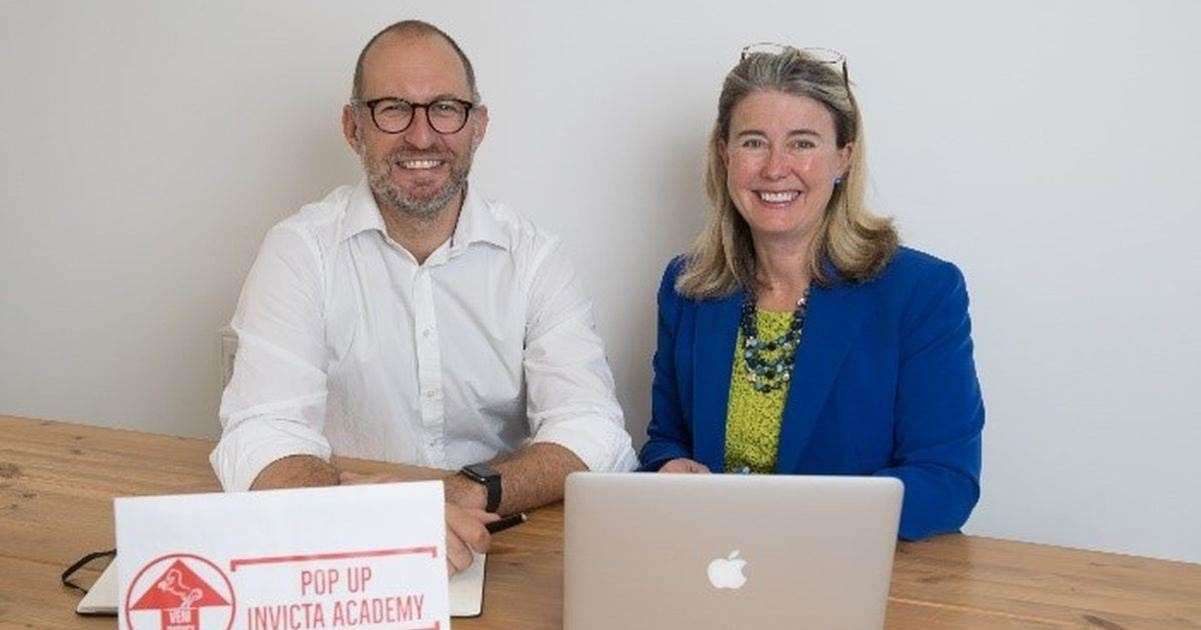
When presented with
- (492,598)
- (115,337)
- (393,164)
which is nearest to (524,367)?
(393,164)

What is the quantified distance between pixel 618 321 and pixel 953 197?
0.75 metres

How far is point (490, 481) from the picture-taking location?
174cm

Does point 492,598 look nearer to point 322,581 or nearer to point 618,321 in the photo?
point 322,581

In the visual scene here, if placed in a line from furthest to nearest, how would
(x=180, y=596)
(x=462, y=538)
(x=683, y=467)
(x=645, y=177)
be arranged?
(x=645, y=177) → (x=683, y=467) → (x=462, y=538) → (x=180, y=596)

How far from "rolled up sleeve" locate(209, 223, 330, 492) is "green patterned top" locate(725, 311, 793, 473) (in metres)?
0.69

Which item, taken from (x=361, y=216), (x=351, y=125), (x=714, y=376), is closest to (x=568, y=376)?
(x=714, y=376)

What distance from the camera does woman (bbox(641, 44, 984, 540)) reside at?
2004 mm

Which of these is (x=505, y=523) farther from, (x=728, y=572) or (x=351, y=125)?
(x=351, y=125)

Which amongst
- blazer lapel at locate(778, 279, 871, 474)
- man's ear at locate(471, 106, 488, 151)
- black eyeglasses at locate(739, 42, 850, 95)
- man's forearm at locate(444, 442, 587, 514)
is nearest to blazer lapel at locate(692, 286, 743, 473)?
blazer lapel at locate(778, 279, 871, 474)

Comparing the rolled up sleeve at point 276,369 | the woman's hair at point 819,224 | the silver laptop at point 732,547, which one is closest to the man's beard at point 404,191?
the rolled up sleeve at point 276,369

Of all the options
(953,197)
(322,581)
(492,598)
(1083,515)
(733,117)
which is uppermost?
(733,117)

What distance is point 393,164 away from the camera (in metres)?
2.20

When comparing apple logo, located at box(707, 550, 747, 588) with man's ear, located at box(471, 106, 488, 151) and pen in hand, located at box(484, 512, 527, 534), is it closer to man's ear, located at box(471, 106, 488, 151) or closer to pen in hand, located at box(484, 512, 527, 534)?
pen in hand, located at box(484, 512, 527, 534)

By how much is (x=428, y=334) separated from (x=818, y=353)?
2.27 feet
